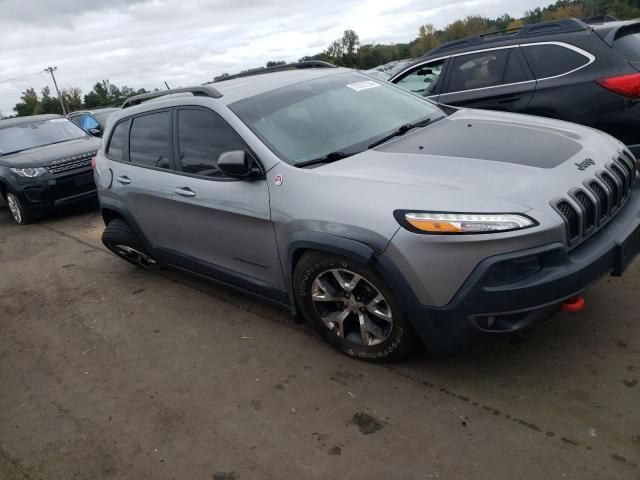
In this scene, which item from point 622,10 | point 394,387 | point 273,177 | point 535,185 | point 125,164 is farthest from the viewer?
point 622,10

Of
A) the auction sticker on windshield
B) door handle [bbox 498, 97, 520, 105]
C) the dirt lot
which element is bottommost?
the dirt lot

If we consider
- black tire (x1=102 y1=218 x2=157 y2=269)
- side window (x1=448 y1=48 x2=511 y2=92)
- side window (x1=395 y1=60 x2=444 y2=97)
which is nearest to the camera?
black tire (x1=102 y1=218 x2=157 y2=269)

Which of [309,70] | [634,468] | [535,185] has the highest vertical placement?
[309,70]

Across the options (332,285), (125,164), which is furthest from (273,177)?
(125,164)

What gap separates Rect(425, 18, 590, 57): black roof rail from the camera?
5.34 m

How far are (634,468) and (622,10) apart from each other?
50494 mm

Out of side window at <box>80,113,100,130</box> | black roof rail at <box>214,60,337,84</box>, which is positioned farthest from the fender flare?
side window at <box>80,113,100,130</box>

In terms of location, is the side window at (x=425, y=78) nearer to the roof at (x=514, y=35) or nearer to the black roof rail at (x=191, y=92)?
the roof at (x=514, y=35)

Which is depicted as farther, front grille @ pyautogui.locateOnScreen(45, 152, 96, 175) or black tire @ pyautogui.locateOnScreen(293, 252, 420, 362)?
front grille @ pyautogui.locateOnScreen(45, 152, 96, 175)

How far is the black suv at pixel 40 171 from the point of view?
7910 mm

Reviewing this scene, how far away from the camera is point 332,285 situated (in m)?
3.12

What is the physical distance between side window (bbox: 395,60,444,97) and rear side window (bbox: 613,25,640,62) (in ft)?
5.97

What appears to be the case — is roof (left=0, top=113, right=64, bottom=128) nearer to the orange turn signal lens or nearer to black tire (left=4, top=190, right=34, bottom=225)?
black tire (left=4, top=190, right=34, bottom=225)

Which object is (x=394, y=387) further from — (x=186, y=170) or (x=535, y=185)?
(x=186, y=170)
